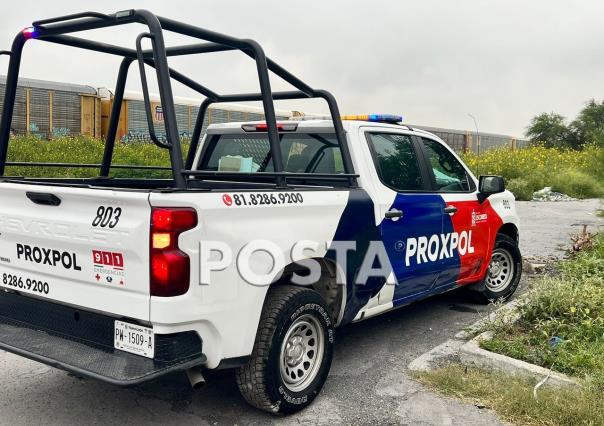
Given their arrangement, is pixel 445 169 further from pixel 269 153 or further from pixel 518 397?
pixel 518 397

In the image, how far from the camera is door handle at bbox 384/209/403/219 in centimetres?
432

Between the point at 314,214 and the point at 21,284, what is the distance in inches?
71.2

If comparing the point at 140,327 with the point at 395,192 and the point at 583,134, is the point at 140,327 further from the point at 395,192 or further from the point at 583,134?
the point at 583,134

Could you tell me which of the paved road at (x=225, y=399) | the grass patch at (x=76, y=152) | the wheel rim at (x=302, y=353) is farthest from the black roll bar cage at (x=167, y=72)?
the grass patch at (x=76, y=152)

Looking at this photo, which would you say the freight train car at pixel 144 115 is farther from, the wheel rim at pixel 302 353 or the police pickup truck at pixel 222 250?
the wheel rim at pixel 302 353

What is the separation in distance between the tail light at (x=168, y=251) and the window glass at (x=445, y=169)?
2836 mm

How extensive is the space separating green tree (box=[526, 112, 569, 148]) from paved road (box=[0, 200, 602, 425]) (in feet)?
149

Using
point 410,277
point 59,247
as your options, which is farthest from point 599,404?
point 59,247

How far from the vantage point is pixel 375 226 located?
13.8 feet

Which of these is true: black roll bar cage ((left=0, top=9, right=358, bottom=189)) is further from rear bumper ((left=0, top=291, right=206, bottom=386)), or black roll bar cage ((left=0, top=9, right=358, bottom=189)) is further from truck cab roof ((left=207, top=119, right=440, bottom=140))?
rear bumper ((left=0, top=291, right=206, bottom=386))

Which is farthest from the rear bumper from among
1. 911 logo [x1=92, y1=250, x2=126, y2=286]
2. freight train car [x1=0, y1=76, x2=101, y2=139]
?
freight train car [x1=0, y1=76, x2=101, y2=139]

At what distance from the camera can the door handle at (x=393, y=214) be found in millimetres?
4324

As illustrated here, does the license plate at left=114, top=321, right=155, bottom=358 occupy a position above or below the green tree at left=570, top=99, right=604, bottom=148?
below

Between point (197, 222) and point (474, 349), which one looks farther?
point (474, 349)
